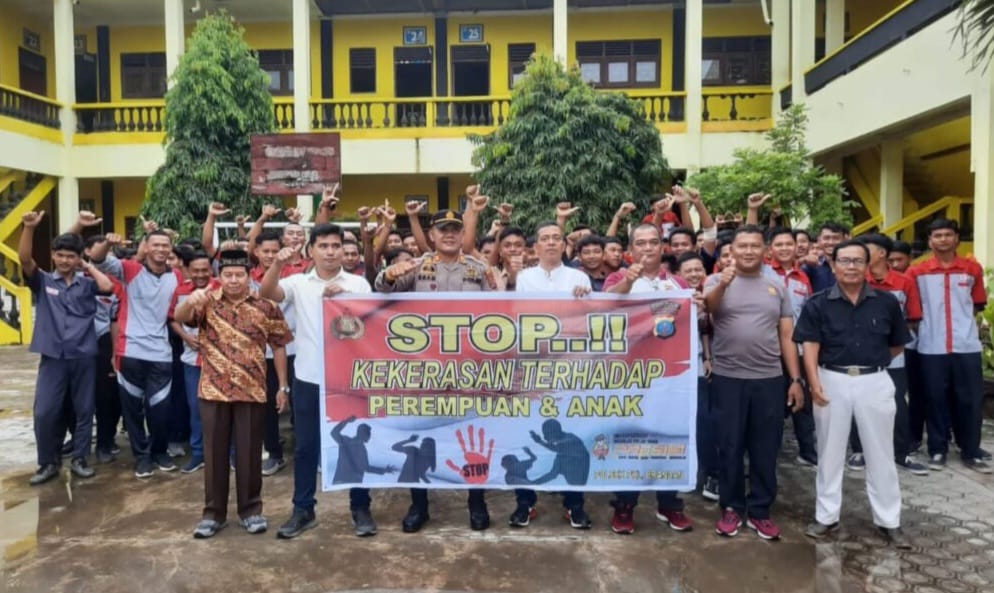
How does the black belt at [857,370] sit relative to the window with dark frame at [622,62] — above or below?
below

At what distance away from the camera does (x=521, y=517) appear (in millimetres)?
4352

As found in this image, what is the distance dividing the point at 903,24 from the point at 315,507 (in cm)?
949

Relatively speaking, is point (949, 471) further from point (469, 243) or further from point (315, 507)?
point (315, 507)

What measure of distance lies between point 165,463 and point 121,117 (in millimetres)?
12743

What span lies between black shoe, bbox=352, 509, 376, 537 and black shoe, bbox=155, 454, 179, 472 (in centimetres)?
197

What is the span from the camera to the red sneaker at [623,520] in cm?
423

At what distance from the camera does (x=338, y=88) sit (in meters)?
17.3

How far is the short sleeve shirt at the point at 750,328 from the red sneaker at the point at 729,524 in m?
0.78

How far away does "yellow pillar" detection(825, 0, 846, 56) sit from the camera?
12.6 metres

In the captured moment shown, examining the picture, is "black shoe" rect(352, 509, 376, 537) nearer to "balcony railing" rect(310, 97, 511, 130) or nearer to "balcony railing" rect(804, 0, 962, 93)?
"balcony railing" rect(804, 0, 962, 93)

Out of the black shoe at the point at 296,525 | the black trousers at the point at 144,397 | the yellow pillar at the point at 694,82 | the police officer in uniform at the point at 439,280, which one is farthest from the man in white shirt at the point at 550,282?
the yellow pillar at the point at 694,82

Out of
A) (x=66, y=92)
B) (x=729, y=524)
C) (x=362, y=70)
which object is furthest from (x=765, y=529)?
(x=66, y=92)

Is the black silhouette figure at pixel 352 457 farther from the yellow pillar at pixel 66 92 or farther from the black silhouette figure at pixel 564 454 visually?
the yellow pillar at pixel 66 92

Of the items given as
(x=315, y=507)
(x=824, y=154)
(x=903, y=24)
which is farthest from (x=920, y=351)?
(x=824, y=154)
